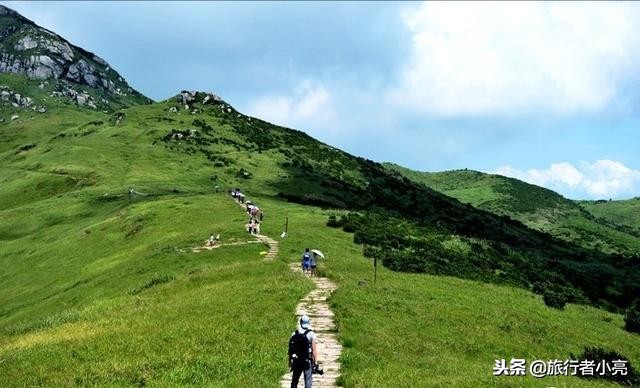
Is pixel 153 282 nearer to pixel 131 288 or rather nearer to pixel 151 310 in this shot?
pixel 131 288

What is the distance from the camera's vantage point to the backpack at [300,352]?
666 inches

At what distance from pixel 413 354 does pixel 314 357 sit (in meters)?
7.81

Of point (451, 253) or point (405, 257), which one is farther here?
point (451, 253)

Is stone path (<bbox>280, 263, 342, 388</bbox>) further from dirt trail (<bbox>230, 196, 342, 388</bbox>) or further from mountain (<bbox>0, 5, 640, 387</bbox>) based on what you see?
Answer: mountain (<bbox>0, 5, 640, 387</bbox>)

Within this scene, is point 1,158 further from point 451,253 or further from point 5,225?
point 451,253

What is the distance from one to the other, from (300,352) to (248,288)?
63.0ft

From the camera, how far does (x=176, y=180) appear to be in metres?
119

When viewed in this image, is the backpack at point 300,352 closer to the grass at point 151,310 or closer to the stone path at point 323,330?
the grass at point 151,310

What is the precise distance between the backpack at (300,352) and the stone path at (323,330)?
7.07 ft

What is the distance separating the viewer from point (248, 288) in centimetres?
3572

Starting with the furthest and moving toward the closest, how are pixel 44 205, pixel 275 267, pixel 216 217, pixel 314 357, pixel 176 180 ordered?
pixel 176 180
pixel 44 205
pixel 216 217
pixel 275 267
pixel 314 357

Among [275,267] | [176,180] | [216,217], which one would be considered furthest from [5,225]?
[275,267]

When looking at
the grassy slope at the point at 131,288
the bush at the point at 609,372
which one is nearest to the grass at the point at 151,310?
the grassy slope at the point at 131,288

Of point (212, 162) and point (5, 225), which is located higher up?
point (212, 162)
